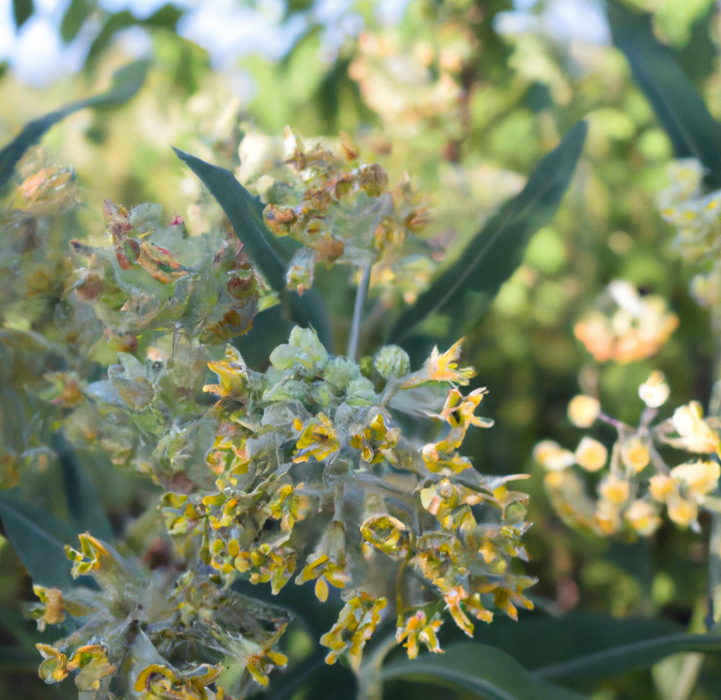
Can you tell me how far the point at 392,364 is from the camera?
52 cm

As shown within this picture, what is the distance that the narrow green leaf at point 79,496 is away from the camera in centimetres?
78

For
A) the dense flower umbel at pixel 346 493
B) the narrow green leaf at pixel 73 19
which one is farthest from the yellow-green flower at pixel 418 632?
the narrow green leaf at pixel 73 19

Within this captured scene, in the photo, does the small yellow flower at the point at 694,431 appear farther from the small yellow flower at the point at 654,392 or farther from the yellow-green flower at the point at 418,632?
the yellow-green flower at the point at 418,632

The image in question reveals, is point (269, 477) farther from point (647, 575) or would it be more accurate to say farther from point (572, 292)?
point (572, 292)

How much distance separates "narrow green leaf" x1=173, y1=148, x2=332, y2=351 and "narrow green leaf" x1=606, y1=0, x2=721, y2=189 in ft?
2.07

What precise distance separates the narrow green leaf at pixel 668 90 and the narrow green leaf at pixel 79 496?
899 mm

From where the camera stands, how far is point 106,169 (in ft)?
5.25

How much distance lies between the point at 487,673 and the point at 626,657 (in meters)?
0.27

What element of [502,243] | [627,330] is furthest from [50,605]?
[627,330]

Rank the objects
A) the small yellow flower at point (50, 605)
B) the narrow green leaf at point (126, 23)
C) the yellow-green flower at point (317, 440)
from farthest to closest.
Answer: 1. the narrow green leaf at point (126, 23)
2. the small yellow flower at point (50, 605)
3. the yellow-green flower at point (317, 440)

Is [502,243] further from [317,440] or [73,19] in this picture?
[73,19]

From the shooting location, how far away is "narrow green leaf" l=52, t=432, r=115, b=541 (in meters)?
0.78

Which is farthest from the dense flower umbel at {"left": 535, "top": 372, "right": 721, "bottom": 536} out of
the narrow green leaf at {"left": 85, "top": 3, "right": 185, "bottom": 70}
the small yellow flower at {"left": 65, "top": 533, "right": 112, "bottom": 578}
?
the narrow green leaf at {"left": 85, "top": 3, "right": 185, "bottom": 70}

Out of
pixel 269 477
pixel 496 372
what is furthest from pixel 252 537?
pixel 496 372
